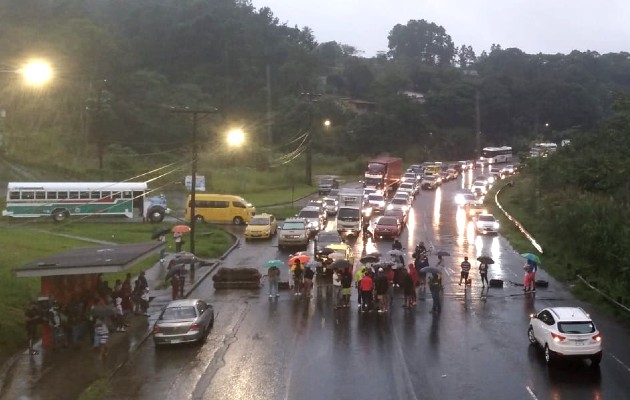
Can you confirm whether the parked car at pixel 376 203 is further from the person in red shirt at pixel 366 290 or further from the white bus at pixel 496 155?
the white bus at pixel 496 155

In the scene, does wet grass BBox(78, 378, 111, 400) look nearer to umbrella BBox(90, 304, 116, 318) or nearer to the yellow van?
umbrella BBox(90, 304, 116, 318)

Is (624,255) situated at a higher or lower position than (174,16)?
lower

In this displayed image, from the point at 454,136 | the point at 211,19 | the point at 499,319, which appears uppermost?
the point at 211,19

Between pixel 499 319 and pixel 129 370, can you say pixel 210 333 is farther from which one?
pixel 499 319

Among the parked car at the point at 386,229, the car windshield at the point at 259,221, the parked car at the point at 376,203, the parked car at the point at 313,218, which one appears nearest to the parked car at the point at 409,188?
the parked car at the point at 376,203

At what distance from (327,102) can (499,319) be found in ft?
313

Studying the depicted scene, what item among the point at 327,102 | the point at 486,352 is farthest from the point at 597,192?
the point at 327,102

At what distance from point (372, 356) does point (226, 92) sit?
9689 cm

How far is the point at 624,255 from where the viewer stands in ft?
93.1

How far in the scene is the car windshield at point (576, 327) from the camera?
738 inches

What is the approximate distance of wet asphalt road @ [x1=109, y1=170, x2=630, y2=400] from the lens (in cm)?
1723

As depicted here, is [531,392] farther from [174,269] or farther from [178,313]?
[174,269]

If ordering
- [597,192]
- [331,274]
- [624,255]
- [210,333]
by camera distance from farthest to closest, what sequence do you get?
[597,192] < [331,274] < [624,255] < [210,333]

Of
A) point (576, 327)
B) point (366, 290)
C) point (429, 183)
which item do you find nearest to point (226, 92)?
point (429, 183)
